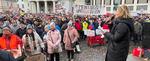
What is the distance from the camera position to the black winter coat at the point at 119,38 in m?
3.89

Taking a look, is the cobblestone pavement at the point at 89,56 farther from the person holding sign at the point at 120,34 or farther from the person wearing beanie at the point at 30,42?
the person holding sign at the point at 120,34

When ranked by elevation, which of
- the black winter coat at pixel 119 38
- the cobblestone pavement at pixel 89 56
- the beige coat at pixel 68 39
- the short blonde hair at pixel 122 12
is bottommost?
the cobblestone pavement at pixel 89 56

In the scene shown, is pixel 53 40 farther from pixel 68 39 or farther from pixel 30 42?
pixel 30 42

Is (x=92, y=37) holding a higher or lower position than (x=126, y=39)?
lower

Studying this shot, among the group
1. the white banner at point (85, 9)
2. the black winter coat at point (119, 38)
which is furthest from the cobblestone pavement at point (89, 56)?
the black winter coat at point (119, 38)

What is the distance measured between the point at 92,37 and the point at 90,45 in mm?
446

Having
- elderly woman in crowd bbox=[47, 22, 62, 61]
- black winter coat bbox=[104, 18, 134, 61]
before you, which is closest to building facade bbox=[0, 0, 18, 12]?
elderly woman in crowd bbox=[47, 22, 62, 61]

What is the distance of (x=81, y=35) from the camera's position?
47.3 ft

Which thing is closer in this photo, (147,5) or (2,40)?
(2,40)

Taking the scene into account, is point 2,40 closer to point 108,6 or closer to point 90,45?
point 90,45

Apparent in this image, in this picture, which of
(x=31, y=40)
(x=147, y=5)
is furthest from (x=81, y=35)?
(x=147, y=5)

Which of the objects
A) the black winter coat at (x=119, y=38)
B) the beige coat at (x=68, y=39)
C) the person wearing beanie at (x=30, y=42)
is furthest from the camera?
the beige coat at (x=68, y=39)

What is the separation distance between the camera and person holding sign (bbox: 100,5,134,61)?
3.89 m

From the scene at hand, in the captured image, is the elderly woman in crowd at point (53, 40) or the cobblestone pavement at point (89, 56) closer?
the elderly woman in crowd at point (53, 40)
